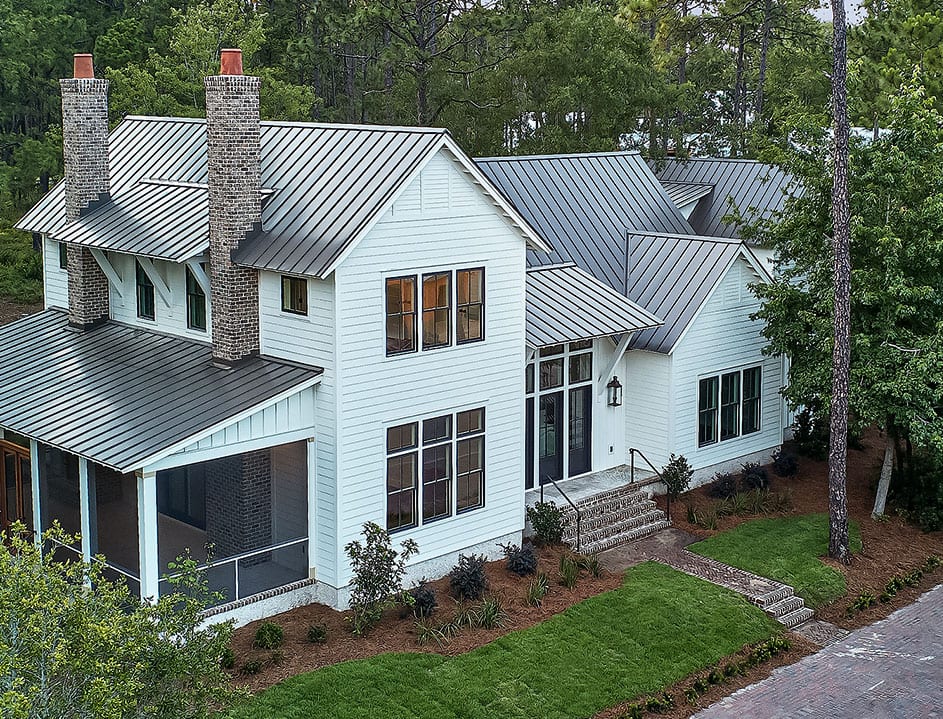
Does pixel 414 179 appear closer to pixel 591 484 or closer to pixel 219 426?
pixel 219 426

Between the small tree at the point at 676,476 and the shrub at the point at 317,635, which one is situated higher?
the small tree at the point at 676,476

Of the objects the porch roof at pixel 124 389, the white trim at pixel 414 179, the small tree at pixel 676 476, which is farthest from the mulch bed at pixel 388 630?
the white trim at pixel 414 179

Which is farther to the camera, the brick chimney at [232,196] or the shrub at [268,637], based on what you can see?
the brick chimney at [232,196]

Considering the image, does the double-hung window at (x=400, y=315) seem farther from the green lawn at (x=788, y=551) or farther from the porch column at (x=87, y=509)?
the green lawn at (x=788, y=551)

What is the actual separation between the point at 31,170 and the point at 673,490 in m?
26.5

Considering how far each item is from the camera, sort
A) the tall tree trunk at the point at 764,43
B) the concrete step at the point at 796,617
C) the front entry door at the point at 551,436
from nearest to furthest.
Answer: the concrete step at the point at 796,617
the front entry door at the point at 551,436
the tall tree trunk at the point at 764,43

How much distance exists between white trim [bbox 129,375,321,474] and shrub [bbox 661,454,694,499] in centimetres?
864

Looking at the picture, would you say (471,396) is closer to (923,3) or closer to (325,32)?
(923,3)

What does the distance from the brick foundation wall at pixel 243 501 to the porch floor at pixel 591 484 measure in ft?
16.7

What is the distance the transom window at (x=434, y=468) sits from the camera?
61.3 ft

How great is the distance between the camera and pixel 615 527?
2181 cm

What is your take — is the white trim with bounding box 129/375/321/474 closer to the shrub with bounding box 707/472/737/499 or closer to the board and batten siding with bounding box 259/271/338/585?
the board and batten siding with bounding box 259/271/338/585

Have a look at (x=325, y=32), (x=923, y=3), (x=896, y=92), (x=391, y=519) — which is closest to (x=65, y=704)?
(x=391, y=519)

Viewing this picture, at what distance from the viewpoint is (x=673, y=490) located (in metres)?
23.5
